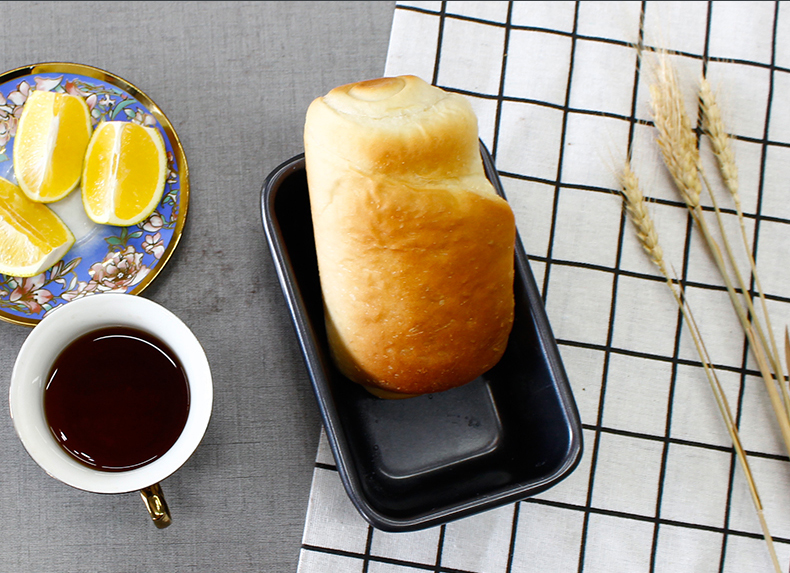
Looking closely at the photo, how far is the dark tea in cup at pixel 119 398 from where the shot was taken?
2.20 feet

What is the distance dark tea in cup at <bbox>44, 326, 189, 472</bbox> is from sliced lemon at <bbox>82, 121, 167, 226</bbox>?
0.17m

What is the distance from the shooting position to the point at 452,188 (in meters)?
0.64

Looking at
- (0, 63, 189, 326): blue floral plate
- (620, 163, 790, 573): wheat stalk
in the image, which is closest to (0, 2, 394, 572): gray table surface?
(0, 63, 189, 326): blue floral plate

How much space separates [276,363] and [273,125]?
36 centimetres

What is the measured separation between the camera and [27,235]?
71cm

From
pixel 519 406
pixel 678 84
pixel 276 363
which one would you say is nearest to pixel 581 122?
pixel 678 84

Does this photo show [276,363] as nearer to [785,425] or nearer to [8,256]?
[8,256]

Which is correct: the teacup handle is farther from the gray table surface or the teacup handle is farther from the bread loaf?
the bread loaf

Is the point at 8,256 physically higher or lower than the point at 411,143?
lower

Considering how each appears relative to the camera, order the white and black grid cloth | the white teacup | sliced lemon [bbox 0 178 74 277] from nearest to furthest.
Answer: the white teacup < sliced lemon [bbox 0 178 74 277] < the white and black grid cloth

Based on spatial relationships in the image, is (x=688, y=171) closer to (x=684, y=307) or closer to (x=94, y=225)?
(x=684, y=307)

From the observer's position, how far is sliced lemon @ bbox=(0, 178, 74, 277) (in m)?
0.71

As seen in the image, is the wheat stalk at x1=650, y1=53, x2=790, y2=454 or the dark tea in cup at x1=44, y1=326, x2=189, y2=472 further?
the wheat stalk at x1=650, y1=53, x2=790, y2=454

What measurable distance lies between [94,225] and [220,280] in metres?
0.18
